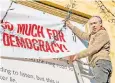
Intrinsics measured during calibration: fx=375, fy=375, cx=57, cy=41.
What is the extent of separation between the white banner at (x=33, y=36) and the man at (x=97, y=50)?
4cm

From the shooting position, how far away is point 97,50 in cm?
237

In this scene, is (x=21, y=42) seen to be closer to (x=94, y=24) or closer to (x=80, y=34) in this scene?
(x=80, y=34)

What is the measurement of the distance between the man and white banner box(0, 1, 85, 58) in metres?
0.04

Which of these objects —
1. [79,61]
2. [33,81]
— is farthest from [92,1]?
[33,81]

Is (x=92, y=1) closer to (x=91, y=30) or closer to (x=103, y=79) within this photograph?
(x=91, y=30)

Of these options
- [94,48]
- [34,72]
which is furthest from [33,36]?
[94,48]

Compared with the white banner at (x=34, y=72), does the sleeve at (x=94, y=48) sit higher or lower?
→ higher

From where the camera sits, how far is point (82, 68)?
2375 mm

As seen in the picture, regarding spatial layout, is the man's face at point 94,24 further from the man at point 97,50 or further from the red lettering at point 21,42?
the red lettering at point 21,42

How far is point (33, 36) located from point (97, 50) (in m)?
0.41

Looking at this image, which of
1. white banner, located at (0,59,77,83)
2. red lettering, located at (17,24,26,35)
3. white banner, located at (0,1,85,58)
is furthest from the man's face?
red lettering, located at (17,24,26,35)

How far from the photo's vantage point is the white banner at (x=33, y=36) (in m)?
2.30

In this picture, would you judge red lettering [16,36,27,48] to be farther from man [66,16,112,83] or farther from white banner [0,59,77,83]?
man [66,16,112,83]

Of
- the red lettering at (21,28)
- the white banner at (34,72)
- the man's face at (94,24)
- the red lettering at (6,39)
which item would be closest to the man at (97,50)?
the man's face at (94,24)
